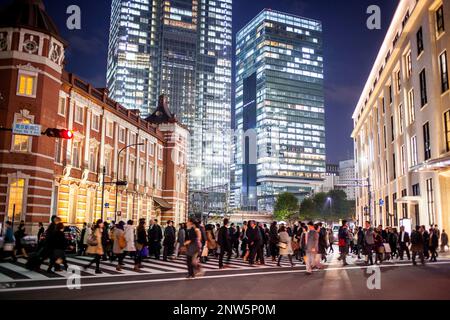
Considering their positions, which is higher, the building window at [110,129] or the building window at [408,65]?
the building window at [408,65]

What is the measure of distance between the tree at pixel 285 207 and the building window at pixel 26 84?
8453cm

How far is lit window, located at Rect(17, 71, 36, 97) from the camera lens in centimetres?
2619

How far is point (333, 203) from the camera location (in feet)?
318

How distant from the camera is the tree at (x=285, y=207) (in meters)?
105

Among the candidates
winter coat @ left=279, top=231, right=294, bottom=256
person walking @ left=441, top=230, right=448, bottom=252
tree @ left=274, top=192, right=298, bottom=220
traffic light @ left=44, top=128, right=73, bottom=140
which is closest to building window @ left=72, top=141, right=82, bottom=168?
traffic light @ left=44, top=128, right=73, bottom=140

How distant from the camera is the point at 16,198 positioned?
25.1 meters

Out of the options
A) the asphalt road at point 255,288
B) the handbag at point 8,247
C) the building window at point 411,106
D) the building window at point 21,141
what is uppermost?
the building window at point 411,106

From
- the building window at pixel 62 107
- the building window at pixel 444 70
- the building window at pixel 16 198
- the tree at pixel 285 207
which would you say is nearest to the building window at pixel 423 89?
the building window at pixel 444 70

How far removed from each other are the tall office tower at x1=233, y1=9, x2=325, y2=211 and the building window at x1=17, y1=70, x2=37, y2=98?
146 metres

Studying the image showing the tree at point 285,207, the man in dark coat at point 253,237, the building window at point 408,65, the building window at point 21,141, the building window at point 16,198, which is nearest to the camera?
the man in dark coat at point 253,237

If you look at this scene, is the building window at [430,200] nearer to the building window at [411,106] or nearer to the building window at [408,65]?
the building window at [411,106]

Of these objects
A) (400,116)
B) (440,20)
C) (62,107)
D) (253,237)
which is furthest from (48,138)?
(400,116)

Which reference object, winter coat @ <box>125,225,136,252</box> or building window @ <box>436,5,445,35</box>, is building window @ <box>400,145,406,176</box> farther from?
winter coat @ <box>125,225,136,252</box>
